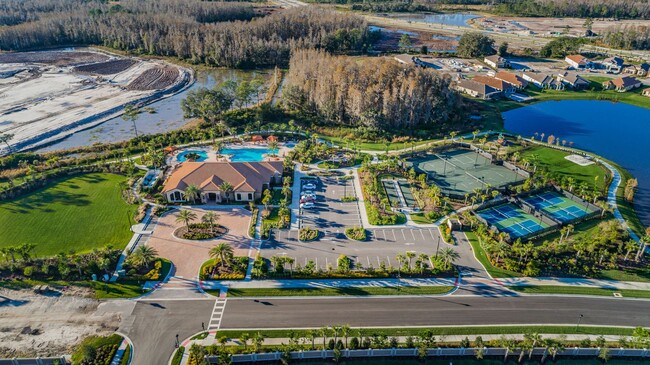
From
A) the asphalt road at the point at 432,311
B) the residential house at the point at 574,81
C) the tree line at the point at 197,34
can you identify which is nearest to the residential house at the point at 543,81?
the residential house at the point at 574,81

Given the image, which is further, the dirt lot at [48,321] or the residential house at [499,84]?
the residential house at [499,84]

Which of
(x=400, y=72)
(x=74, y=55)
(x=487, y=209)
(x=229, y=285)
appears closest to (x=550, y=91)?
(x=400, y=72)

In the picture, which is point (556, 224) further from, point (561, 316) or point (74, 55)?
point (74, 55)

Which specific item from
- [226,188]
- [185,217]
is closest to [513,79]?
[226,188]

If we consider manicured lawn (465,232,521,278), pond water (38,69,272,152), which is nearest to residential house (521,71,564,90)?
pond water (38,69,272,152)

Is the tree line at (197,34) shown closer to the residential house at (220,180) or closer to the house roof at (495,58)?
the house roof at (495,58)

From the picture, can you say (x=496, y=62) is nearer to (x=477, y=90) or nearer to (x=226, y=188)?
(x=477, y=90)
